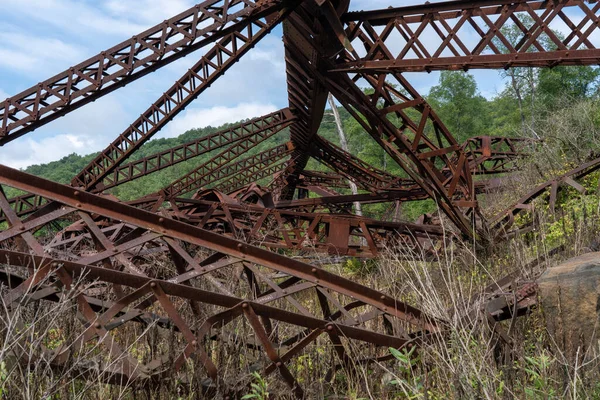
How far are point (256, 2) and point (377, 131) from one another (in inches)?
117

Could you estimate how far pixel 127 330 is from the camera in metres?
4.82

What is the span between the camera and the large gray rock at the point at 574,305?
3.35 m

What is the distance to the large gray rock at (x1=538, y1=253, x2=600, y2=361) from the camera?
3350 mm

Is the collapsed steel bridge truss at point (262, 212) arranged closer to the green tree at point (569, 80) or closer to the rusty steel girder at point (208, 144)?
the rusty steel girder at point (208, 144)

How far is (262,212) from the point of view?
38.8 feet

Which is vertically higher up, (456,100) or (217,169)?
(456,100)

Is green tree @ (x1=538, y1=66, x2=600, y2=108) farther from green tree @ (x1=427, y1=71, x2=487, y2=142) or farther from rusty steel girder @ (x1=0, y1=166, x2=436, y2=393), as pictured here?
rusty steel girder @ (x1=0, y1=166, x2=436, y2=393)

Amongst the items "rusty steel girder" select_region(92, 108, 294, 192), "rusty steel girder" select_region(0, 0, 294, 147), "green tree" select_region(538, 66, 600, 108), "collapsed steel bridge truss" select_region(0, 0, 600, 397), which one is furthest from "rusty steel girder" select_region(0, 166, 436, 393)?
"green tree" select_region(538, 66, 600, 108)

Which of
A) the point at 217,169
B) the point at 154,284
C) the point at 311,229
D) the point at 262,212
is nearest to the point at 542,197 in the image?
the point at 311,229

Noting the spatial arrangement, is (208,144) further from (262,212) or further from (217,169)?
(262,212)

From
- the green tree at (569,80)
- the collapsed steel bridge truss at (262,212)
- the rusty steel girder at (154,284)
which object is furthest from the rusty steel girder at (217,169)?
the green tree at (569,80)

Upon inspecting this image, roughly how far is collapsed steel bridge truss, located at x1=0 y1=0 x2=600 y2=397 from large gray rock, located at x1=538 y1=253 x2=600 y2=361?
84cm

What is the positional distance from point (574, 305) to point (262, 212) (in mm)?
8879

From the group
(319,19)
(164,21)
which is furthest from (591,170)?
(164,21)
